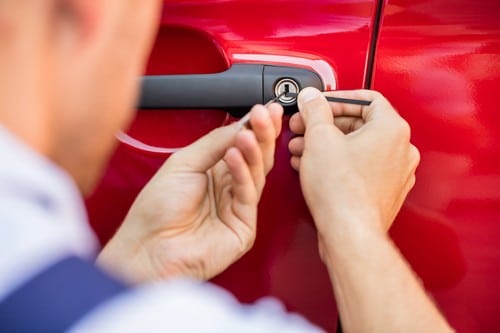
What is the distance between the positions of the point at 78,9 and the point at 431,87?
816 mm

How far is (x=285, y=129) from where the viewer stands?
1309mm

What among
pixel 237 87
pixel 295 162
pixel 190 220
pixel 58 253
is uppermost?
pixel 58 253

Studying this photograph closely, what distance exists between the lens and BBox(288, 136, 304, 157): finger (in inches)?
50.2

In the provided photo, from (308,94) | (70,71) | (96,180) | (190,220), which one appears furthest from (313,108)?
(70,71)

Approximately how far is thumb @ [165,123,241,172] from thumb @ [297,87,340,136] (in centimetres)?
11

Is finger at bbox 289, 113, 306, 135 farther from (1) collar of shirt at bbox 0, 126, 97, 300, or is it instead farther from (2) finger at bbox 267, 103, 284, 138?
(1) collar of shirt at bbox 0, 126, 97, 300

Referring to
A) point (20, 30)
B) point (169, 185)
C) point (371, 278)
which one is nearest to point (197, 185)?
point (169, 185)

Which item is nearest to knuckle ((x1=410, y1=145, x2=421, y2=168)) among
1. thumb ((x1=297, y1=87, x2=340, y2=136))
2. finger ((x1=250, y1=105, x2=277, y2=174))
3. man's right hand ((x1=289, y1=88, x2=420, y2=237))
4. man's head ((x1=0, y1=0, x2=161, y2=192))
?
man's right hand ((x1=289, y1=88, x2=420, y2=237))

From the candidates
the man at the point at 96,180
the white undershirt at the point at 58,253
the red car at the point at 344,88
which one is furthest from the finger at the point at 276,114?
the white undershirt at the point at 58,253

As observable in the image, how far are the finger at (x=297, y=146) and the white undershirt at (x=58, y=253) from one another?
0.69 metres

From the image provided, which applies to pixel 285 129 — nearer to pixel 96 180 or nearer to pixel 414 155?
pixel 414 155

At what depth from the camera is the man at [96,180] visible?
529 mm

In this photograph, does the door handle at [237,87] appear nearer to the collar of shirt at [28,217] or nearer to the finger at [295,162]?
the finger at [295,162]

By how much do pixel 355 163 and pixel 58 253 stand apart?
755 millimetres
